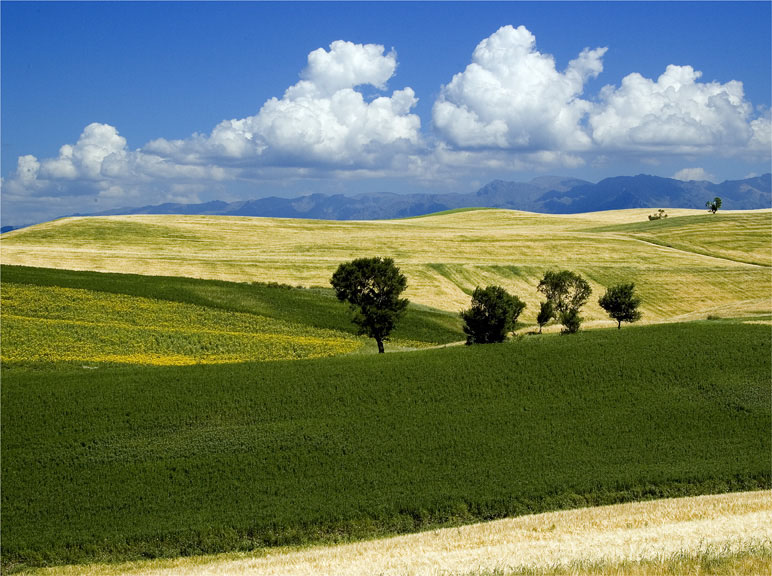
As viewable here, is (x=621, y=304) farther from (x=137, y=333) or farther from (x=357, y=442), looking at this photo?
(x=137, y=333)

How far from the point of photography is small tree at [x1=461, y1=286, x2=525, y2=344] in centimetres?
5903

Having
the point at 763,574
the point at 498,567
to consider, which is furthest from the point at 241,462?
the point at 763,574

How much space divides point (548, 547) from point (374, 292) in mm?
45555

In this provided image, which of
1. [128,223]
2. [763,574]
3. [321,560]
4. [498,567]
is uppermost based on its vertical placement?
[128,223]

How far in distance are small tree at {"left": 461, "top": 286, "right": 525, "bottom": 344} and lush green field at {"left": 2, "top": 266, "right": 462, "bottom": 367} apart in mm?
12057

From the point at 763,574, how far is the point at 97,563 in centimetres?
2178

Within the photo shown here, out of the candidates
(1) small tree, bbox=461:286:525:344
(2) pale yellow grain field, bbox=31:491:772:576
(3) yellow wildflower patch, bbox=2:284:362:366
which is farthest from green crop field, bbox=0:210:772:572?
(1) small tree, bbox=461:286:525:344

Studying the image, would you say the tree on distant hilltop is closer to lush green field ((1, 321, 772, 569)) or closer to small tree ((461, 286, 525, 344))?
small tree ((461, 286, 525, 344))

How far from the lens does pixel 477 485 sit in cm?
3019

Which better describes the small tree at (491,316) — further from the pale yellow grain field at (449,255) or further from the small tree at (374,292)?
the pale yellow grain field at (449,255)

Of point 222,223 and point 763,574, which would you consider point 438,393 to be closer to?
point 763,574

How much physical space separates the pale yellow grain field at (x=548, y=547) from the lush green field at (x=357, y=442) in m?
2.22

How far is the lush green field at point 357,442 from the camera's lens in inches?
1078

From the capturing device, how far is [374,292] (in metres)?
64.1
